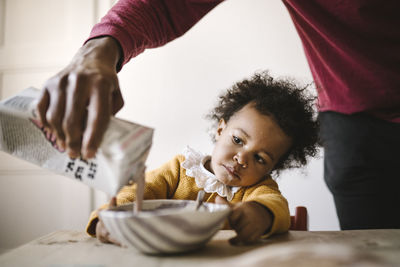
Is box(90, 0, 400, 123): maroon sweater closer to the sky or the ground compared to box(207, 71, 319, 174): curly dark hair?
closer to the sky

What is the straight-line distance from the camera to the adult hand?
38 centimetres

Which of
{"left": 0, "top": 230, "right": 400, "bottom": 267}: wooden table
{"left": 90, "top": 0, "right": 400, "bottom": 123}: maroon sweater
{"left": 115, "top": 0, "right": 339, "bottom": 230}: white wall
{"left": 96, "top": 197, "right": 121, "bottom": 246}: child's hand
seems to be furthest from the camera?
{"left": 115, "top": 0, "right": 339, "bottom": 230}: white wall

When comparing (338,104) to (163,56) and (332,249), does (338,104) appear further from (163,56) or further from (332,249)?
(163,56)

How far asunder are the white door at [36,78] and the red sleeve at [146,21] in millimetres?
1042

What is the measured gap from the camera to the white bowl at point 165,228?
360mm

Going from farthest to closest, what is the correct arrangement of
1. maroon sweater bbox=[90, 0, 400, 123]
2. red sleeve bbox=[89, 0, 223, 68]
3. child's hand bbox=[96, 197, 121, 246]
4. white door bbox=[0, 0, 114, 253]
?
1. white door bbox=[0, 0, 114, 253]
2. maroon sweater bbox=[90, 0, 400, 123]
3. red sleeve bbox=[89, 0, 223, 68]
4. child's hand bbox=[96, 197, 121, 246]

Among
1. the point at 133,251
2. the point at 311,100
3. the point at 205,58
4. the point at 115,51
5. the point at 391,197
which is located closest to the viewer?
the point at 133,251

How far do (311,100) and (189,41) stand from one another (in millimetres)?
839

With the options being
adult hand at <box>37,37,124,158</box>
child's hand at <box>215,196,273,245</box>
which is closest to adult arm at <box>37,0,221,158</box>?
adult hand at <box>37,37,124,158</box>

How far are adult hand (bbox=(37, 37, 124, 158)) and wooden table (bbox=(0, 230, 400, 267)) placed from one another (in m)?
0.15

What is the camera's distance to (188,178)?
86 centimetres

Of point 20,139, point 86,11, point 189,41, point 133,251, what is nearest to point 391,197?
point 133,251

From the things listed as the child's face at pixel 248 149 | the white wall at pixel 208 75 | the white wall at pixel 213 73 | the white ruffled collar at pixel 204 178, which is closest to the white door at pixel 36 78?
the white wall at pixel 208 75

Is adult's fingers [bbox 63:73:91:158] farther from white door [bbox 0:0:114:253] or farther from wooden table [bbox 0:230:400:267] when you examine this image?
white door [bbox 0:0:114:253]
